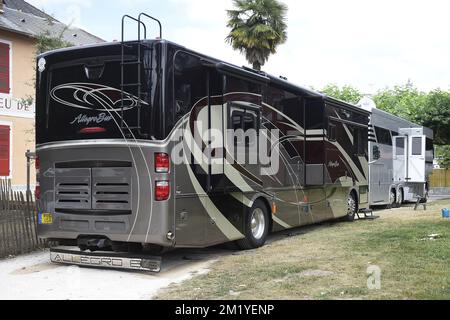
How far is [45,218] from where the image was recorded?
7.87 meters

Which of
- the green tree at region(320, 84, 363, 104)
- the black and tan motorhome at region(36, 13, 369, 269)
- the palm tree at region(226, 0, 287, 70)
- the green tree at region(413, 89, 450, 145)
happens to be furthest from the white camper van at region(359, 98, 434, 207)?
the green tree at region(320, 84, 363, 104)

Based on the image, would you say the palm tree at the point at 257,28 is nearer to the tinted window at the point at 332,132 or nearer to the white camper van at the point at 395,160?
the white camper van at the point at 395,160

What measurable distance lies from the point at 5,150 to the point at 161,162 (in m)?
12.7

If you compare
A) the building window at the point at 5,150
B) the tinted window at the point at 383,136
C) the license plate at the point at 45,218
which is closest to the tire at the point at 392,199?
the tinted window at the point at 383,136

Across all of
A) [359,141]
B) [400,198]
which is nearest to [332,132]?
[359,141]

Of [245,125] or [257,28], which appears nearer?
[245,125]

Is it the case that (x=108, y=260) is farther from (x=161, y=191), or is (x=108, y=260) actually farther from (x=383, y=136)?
(x=383, y=136)

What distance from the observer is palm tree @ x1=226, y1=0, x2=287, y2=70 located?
915 inches

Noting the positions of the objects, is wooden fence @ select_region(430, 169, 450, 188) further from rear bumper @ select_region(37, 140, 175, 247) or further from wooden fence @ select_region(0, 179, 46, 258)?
rear bumper @ select_region(37, 140, 175, 247)

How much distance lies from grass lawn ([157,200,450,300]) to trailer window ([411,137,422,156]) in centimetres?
1049

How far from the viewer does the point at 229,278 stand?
6.81m
